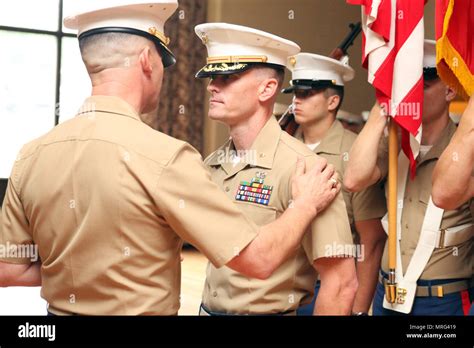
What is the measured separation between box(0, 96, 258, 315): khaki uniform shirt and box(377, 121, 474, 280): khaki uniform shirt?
68 cm

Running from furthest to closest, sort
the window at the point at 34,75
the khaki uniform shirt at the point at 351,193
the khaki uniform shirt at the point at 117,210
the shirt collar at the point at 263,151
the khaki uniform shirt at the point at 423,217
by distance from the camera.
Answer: the window at the point at 34,75 → the khaki uniform shirt at the point at 351,193 → the khaki uniform shirt at the point at 423,217 → the shirt collar at the point at 263,151 → the khaki uniform shirt at the point at 117,210

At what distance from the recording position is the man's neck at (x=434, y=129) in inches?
71.6

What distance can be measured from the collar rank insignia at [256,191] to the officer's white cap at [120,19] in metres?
0.39

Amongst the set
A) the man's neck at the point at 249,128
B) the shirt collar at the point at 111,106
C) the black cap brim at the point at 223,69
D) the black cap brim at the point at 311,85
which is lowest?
the man's neck at the point at 249,128

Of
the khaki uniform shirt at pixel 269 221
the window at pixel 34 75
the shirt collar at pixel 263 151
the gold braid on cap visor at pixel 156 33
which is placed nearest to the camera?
the gold braid on cap visor at pixel 156 33

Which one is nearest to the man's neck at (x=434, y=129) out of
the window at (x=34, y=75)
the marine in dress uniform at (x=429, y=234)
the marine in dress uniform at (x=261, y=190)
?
the marine in dress uniform at (x=429, y=234)

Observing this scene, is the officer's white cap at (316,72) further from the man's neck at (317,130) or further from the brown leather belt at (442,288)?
the brown leather belt at (442,288)

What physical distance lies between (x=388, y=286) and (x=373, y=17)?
0.68 meters

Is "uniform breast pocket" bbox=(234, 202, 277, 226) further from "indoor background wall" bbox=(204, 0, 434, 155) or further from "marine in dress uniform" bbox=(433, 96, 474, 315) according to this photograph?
"indoor background wall" bbox=(204, 0, 434, 155)

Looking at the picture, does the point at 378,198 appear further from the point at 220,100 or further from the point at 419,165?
the point at 220,100

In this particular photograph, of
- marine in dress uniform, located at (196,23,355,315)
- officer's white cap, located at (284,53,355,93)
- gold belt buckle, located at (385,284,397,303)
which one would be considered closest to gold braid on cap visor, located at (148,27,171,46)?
marine in dress uniform, located at (196,23,355,315)

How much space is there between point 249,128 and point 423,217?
515 millimetres

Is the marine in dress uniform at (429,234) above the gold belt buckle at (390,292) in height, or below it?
above
